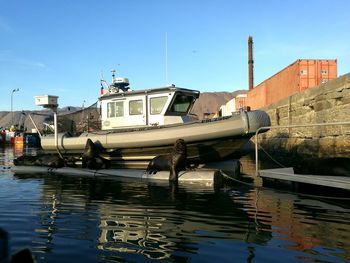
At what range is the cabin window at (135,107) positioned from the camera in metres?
12.8

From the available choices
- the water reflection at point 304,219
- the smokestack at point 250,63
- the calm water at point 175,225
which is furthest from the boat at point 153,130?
the smokestack at point 250,63

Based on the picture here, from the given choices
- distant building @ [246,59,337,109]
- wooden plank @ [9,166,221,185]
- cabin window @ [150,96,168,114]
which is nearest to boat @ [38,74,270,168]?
cabin window @ [150,96,168,114]

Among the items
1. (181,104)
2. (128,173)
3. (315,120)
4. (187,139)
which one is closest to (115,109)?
(181,104)

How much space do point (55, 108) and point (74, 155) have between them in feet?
6.34

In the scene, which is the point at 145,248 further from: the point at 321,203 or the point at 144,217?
the point at 321,203

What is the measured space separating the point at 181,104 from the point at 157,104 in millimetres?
854

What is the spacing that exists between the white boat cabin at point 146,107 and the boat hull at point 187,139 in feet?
1.98

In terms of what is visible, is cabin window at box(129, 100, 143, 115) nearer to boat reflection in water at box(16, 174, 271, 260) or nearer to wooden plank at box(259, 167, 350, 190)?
boat reflection in water at box(16, 174, 271, 260)

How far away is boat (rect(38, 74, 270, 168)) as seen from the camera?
10836 mm

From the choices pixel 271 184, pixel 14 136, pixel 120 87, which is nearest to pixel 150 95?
pixel 120 87

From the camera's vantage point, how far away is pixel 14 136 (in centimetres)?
5500

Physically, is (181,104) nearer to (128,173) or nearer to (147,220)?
(128,173)

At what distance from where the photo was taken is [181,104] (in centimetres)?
1274

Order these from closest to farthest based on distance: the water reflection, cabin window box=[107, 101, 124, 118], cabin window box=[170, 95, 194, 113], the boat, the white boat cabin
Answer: the water reflection → the boat → the white boat cabin → cabin window box=[170, 95, 194, 113] → cabin window box=[107, 101, 124, 118]
